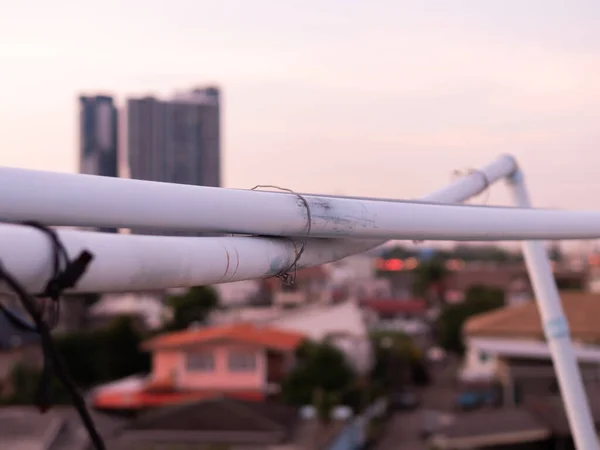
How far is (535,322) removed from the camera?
17.6m

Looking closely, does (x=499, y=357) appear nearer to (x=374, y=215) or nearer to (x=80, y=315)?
(x=80, y=315)

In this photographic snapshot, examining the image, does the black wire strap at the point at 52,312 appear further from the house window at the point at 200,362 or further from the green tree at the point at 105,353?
the green tree at the point at 105,353

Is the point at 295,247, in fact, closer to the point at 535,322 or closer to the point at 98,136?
the point at 98,136

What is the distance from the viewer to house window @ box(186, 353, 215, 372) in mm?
16469

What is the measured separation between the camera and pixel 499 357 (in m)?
17.0

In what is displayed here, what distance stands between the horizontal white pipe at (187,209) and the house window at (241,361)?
50.7ft

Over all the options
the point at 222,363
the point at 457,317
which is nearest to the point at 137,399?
the point at 222,363

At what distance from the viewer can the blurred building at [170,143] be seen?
8.78 ft

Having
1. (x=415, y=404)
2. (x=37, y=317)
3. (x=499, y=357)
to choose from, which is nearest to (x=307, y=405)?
(x=499, y=357)

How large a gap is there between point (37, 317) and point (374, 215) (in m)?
0.54

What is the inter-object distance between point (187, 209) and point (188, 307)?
847 inches

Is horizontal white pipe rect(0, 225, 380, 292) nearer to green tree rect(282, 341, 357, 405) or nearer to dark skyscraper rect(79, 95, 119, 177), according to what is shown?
dark skyscraper rect(79, 95, 119, 177)

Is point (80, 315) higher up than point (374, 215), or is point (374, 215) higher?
point (80, 315)

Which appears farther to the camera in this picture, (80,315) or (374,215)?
(80,315)
